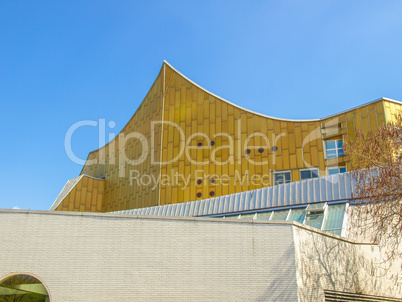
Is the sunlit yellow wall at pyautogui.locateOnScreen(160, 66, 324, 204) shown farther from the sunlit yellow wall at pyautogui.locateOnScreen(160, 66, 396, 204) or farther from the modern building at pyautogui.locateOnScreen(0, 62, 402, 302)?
the modern building at pyautogui.locateOnScreen(0, 62, 402, 302)

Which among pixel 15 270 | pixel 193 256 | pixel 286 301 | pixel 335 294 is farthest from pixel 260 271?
pixel 15 270

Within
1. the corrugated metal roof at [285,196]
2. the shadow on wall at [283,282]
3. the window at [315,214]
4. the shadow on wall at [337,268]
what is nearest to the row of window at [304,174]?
the corrugated metal roof at [285,196]

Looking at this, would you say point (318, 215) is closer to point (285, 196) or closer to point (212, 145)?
point (285, 196)

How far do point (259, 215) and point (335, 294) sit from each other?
488 centimetres

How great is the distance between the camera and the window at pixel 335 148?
22469 mm

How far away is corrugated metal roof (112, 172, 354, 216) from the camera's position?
52.2ft

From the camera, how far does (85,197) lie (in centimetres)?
3388

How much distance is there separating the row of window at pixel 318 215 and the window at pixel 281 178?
6.71 meters

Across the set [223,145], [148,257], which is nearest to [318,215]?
[148,257]

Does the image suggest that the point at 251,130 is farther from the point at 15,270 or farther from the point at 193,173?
the point at 15,270

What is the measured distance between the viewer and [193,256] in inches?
474

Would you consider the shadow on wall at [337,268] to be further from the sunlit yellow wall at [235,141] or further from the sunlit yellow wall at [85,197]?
the sunlit yellow wall at [85,197]

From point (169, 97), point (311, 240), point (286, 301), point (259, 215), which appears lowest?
point (286, 301)

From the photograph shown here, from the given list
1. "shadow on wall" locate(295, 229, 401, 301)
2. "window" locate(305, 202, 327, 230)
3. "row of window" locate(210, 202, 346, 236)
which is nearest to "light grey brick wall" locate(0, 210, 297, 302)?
"shadow on wall" locate(295, 229, 401, 301)
